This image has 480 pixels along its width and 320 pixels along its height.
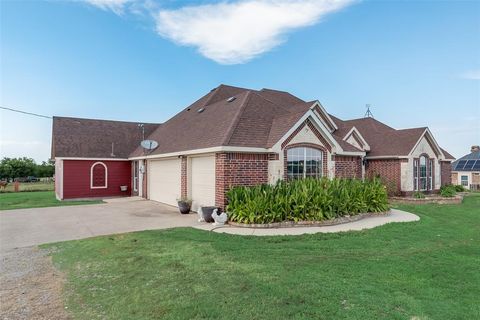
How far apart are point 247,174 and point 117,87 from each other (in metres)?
13.9

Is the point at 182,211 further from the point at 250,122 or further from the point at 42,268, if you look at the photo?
the point at 42,268

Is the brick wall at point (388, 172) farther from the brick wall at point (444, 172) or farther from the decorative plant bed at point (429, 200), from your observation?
the brick wall at point (444, 172)

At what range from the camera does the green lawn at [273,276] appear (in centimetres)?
406

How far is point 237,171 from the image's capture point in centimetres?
1132

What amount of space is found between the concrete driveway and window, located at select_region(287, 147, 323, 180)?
4.35 m

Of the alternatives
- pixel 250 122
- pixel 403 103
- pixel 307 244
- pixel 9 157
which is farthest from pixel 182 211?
pixel 9 157

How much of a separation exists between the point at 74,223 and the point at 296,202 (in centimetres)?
780

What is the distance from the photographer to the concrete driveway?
8875 millimetres

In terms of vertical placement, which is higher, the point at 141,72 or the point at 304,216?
the point at 141,72

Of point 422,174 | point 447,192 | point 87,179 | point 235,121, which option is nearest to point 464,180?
point 447,192

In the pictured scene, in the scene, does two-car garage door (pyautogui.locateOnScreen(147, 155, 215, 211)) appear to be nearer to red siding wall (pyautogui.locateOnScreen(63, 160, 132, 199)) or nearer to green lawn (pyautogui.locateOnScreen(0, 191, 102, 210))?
green lawn (pyautogui.locateOnScreen(0, 191, 102, 210))

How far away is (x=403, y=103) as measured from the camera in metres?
19.2

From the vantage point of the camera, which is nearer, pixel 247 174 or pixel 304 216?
pixel 304 216

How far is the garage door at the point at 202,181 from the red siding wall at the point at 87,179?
414 inches
